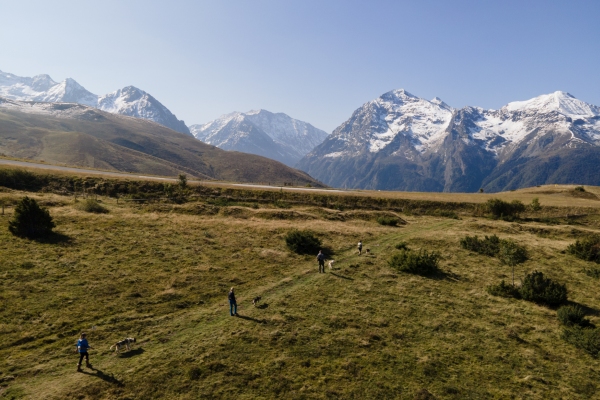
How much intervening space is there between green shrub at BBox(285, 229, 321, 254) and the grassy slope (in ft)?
6.93

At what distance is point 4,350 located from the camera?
19.1 meters

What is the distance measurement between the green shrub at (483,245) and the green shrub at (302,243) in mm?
22282

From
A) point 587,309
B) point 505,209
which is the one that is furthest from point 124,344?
point 505,209

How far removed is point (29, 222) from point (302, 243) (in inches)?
1279

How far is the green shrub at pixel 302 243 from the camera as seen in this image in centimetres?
4181

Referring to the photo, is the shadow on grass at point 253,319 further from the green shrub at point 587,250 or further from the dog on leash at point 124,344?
the green shrub at point 587,250

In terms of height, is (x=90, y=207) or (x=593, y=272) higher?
(x=90, y=207)

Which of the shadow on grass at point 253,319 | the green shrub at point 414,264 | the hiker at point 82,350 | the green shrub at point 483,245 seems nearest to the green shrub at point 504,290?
the green shrub at point 414,264

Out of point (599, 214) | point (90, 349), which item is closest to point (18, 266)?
point (90, 349)

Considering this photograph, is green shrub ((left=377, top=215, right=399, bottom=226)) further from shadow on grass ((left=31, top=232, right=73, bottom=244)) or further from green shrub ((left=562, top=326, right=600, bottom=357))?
shadow on grass ((left=31, top=232, right=73, bottom=244))

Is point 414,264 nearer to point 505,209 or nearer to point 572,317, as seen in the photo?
point 572,317

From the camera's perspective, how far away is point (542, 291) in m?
31.5

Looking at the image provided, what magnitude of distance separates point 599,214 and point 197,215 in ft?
261

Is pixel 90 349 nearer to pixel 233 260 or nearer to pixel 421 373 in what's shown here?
pixel 233 260
